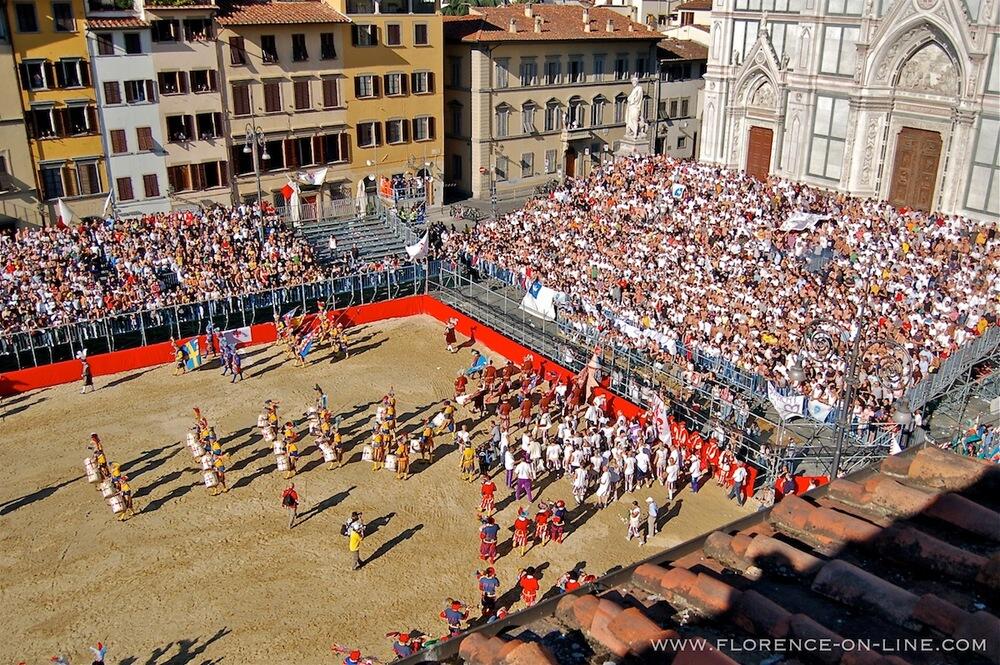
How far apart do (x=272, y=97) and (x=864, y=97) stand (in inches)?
1191

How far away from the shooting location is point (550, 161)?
6197 cm

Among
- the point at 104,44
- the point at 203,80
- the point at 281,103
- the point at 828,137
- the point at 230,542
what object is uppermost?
the point at 104,44

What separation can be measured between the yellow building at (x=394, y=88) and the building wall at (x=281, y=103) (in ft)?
3.58

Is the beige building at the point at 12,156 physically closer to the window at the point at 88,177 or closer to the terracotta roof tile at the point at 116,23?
the window at the point at 88,177

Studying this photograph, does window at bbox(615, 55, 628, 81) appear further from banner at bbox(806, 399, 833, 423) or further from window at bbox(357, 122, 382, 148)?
banner at bbox(806, 399, 833, 423)

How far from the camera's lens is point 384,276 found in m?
42.2

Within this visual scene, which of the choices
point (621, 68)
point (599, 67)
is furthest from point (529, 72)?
point (621, 68)

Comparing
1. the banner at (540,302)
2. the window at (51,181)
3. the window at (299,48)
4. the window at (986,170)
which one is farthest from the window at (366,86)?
the window at (986,170)

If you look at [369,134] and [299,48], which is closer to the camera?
[299,48]

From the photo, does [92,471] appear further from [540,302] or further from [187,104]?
[187,104]

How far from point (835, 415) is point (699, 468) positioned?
16.5ft

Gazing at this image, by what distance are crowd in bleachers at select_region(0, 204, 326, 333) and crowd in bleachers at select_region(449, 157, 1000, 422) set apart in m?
9.32

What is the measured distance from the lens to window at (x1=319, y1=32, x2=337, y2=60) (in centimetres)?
4944

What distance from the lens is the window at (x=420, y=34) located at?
5294 centimetres
